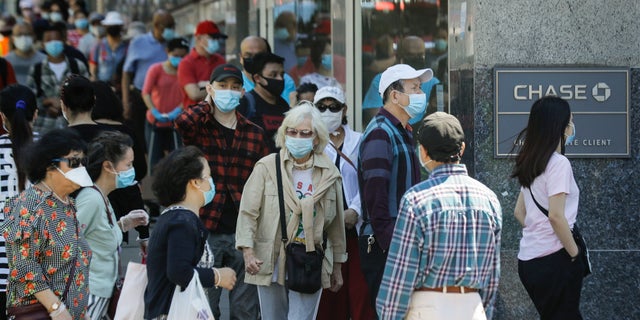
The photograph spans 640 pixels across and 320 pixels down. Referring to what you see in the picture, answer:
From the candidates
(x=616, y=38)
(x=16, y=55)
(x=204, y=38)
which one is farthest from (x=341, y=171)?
(x=16, y=55)

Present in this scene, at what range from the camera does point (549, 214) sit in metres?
6.57

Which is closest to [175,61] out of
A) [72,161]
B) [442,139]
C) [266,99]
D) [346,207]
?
[266,99]

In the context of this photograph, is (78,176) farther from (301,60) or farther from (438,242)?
(301,60)

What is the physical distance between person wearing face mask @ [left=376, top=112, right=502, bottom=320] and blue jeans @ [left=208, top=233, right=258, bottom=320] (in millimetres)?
2604

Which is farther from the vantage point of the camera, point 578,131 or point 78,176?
point 578,131

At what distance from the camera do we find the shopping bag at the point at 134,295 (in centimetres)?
567

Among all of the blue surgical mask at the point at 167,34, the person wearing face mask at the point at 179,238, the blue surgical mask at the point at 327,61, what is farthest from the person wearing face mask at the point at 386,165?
the blue surgical mask at the point at 167,34

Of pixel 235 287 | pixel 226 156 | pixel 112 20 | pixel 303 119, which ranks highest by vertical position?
pixel 112 20

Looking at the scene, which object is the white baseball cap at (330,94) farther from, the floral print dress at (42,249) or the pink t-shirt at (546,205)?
the floral print dress at (42,249)

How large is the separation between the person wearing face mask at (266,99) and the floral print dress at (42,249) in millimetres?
3337

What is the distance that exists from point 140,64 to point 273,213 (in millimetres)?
7365

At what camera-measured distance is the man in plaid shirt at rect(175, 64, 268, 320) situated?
25.7 feet

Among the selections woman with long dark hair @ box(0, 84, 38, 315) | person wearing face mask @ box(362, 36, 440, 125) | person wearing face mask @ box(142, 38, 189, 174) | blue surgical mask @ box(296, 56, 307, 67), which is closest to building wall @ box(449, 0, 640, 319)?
person wearing face mask @ box(362, 36, 440, 125)

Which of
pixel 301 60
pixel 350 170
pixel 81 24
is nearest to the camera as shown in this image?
pixel 350 170
